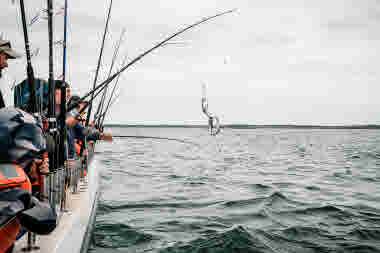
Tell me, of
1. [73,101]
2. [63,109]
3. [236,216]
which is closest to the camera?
[63,109]

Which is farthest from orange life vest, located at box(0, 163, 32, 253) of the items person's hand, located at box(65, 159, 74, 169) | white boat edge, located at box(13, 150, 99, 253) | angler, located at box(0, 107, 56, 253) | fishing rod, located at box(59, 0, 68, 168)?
person's hand, located at box(65, 159, 74, 169)

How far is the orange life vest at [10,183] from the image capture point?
1.62 meters

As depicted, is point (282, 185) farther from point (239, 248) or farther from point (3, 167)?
point (3, 167)

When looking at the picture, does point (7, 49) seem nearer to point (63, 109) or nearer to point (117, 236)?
point (63, 109)

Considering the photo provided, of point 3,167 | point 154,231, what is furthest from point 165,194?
point 3,167

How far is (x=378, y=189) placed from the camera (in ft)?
37.2

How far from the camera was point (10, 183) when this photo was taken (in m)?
1.62

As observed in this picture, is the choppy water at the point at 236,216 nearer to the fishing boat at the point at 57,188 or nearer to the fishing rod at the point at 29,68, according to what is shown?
the fishing boat at the point at 57,188

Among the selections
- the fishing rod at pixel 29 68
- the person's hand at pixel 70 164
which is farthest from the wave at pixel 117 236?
the fishing rod at pixel 29 68

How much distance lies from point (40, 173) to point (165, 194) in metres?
7.17

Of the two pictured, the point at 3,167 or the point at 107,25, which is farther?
the point at 107,25

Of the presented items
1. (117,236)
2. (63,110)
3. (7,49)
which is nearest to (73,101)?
(63,110)

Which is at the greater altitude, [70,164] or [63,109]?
[63,109]

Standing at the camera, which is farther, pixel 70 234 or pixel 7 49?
pixel 70 234
